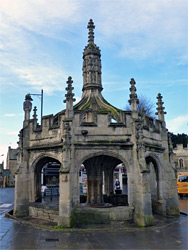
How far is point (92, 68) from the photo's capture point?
13.3 m

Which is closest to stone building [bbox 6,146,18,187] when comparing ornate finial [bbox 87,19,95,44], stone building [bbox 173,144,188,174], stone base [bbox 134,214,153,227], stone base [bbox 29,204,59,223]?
stone building [bbox 173,144,188,174]

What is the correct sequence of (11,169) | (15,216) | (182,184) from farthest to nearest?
(11,169) → (182,184) → (15,216)

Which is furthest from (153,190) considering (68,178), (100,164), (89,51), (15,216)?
(89,51)

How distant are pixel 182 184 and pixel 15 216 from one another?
17.5 meters

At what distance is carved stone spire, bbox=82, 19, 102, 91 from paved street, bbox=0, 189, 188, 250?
26.1 ft

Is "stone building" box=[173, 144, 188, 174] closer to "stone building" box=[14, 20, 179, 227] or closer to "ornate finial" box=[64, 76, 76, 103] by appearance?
"stone building" box=[14, 20, 179, 227]

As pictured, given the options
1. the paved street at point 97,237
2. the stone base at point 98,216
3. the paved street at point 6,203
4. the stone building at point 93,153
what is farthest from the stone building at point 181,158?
the stone base at point 98,216

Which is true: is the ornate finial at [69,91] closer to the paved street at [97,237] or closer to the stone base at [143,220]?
the paved street at [97,237]

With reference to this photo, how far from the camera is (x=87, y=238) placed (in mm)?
7832

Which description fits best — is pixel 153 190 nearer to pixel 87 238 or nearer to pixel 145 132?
pixel 145 132

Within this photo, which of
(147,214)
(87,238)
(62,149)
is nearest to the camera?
(87,238)

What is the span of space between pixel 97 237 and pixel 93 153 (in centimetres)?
368

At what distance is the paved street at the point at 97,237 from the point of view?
706 centimetres

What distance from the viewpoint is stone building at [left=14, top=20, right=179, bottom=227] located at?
9.82 meters
